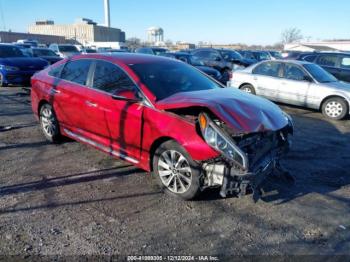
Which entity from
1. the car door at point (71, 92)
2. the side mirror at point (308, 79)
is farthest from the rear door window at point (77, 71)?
the side mirror at point (308, 79)

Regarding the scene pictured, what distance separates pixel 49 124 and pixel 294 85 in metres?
7.02

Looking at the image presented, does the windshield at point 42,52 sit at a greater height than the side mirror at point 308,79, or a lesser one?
lesser

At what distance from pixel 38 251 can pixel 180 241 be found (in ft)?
4.43

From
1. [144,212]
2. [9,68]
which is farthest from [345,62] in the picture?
[9,68]

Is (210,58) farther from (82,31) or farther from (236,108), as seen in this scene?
(82,31)

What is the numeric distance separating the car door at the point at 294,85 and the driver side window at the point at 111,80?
657 cm

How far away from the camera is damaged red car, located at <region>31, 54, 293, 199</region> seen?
3.70 m

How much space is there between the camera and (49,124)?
6.06 m

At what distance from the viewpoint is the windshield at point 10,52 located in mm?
13125

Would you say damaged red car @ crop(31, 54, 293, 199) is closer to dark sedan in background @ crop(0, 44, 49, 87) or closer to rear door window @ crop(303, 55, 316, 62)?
dark sedan in background @ crop(0, 44, 49, 87)

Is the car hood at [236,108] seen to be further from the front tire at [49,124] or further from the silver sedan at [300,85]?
the silver sedan at [300,85]

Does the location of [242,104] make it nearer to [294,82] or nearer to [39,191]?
[39,191]

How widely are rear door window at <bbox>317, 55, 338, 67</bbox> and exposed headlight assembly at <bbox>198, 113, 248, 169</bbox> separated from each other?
1077 cm

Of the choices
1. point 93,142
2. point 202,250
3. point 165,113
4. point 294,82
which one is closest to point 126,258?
point 202,250
